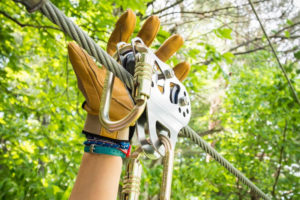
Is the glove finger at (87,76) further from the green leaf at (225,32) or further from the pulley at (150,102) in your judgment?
the green leaf at (225,32)

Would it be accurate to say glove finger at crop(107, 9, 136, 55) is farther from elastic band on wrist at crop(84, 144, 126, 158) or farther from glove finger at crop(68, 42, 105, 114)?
elastic band on wrist at crop(84, 144, 126, 158)

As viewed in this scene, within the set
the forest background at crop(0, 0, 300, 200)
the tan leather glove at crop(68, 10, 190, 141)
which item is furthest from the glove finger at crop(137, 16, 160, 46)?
the forest background at crop(0, 0, 300, 200)

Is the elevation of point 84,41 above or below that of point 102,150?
above

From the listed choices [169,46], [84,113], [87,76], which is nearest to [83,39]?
[87,76]

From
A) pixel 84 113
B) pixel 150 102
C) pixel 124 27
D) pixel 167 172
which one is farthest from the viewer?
pixel 84 113

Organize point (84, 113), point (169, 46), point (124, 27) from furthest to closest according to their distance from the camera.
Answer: point (84, 113)
point (169, 46)
point (124, 27)

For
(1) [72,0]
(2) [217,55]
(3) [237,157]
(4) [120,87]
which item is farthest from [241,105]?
(4) [120,87]

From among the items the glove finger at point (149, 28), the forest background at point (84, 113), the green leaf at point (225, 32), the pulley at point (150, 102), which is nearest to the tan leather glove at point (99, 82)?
the glove finger at point (149, 28)

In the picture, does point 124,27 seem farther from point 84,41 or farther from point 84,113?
point 84,113

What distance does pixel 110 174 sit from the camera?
29.2 inches

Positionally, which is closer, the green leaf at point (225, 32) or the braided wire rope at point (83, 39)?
the braided wire rope at point (83, 39)

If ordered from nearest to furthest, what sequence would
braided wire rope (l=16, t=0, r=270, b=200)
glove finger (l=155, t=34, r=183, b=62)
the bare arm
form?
braided wire rope (l=16, t=0, r=270, b=200) → the bare arm → glove finger (l=155, t=34, r=183, b=62)

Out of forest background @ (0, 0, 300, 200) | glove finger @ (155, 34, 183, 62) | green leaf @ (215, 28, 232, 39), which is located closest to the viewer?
glove finger @ (155, 34, 183, 62)

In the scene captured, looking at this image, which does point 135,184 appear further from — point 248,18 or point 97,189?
point 248,18
